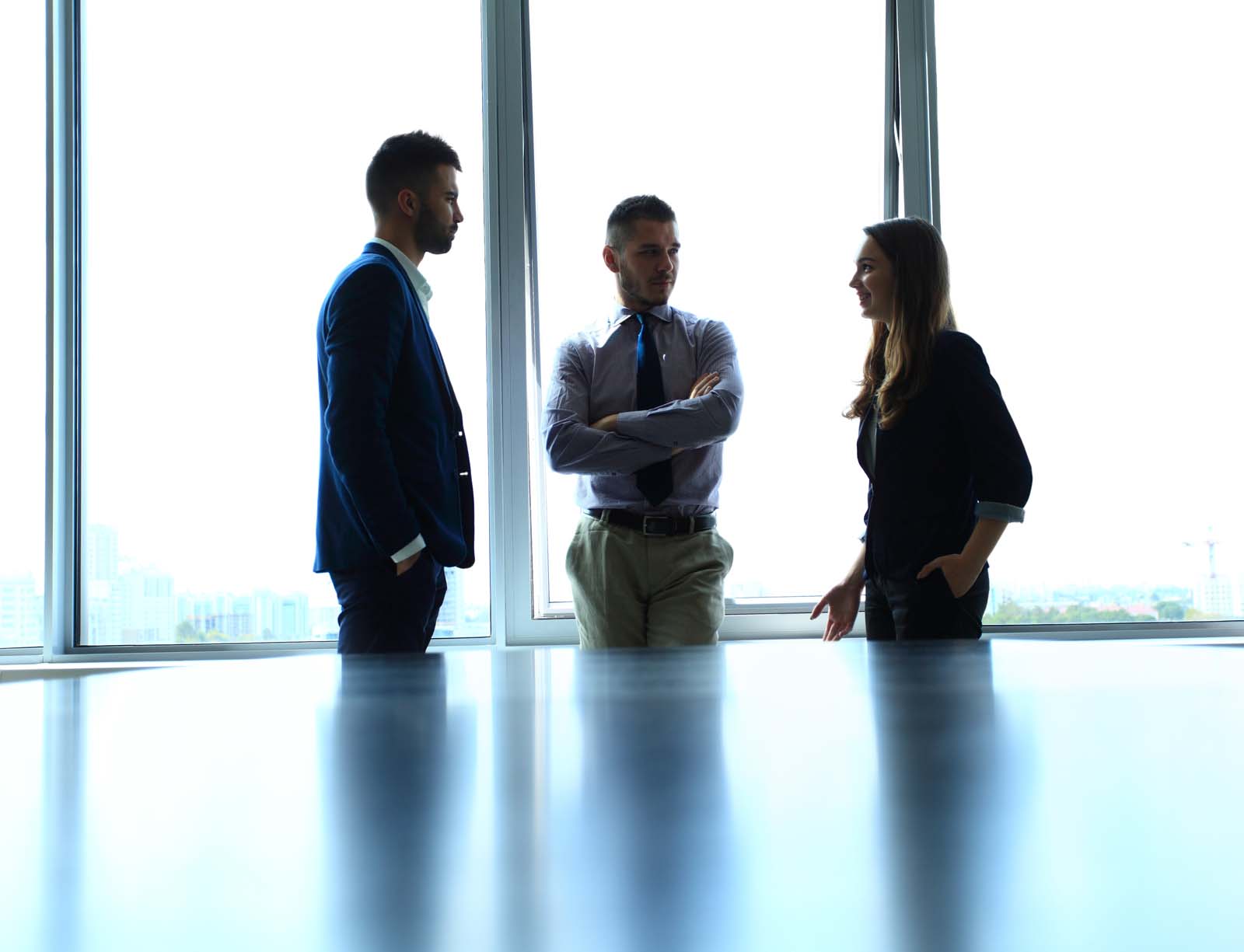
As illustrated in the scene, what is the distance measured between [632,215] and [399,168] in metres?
0.62

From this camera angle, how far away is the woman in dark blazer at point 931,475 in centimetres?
190

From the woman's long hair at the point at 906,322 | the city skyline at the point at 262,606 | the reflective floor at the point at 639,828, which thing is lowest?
the city skyline at the point at 262,606

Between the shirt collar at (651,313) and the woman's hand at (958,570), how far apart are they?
1.11 meters

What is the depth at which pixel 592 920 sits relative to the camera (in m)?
0.11

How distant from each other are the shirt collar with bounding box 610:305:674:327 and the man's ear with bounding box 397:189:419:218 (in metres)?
0.62

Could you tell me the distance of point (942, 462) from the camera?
1.99m

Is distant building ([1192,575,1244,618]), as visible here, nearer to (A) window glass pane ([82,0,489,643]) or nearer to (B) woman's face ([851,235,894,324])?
(B) woman's face ([851,235,894,324])

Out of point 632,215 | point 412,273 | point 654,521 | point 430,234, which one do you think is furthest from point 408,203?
point 654,521

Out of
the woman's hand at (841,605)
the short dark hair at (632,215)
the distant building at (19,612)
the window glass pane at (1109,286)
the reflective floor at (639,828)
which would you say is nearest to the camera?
the reflective floor at (639,828)

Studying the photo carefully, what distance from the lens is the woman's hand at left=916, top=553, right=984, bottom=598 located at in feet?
6.20

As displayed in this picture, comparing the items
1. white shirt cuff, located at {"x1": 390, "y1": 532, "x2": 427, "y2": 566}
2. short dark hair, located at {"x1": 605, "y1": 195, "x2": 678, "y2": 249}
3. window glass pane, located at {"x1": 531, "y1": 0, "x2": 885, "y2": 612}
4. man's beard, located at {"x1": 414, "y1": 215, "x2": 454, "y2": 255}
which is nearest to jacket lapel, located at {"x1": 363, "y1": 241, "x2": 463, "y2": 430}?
man's beard, located at {"x1": 414, "y1": 215, "x2": 454, "y2": 255}

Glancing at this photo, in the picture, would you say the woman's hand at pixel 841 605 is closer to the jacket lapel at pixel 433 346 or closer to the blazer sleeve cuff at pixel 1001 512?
the blazer sleeve cuff at pixel 1001 512

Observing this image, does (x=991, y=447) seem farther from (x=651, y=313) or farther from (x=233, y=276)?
(x=233, y=276)

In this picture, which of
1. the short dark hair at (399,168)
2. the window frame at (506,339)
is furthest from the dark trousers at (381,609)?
the window frame at (506,339)
